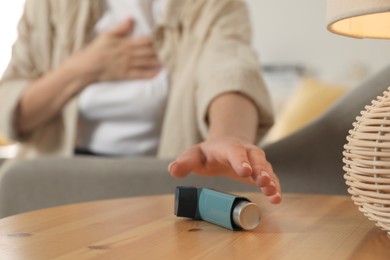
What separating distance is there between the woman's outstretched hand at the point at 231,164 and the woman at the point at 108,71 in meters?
0.50

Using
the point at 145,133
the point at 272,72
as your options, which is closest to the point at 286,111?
the point at 272,72

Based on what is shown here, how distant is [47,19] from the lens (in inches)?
56.0

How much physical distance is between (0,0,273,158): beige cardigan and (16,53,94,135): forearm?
0.02 metres

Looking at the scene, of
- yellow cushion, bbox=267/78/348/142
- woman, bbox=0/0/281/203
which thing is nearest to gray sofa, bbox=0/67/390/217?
woman, bbox=0/0/281/203

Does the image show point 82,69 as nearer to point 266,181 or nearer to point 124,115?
point 124,115

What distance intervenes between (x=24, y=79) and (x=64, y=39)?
4.4 inches

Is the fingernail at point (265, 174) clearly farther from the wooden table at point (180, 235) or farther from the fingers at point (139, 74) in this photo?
the fingers at point (139, 74)

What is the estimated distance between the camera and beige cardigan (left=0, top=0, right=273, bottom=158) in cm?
130

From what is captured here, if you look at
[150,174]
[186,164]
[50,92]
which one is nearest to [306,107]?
[50,92]

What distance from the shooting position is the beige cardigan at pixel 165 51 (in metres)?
1.30

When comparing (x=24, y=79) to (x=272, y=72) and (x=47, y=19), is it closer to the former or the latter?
(x=47, y=19)

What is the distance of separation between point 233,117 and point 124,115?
0.44 m

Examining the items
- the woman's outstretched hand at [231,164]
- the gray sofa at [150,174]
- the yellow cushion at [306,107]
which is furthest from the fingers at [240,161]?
the yellow cushion at [306,107]

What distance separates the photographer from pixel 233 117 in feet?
3.19
